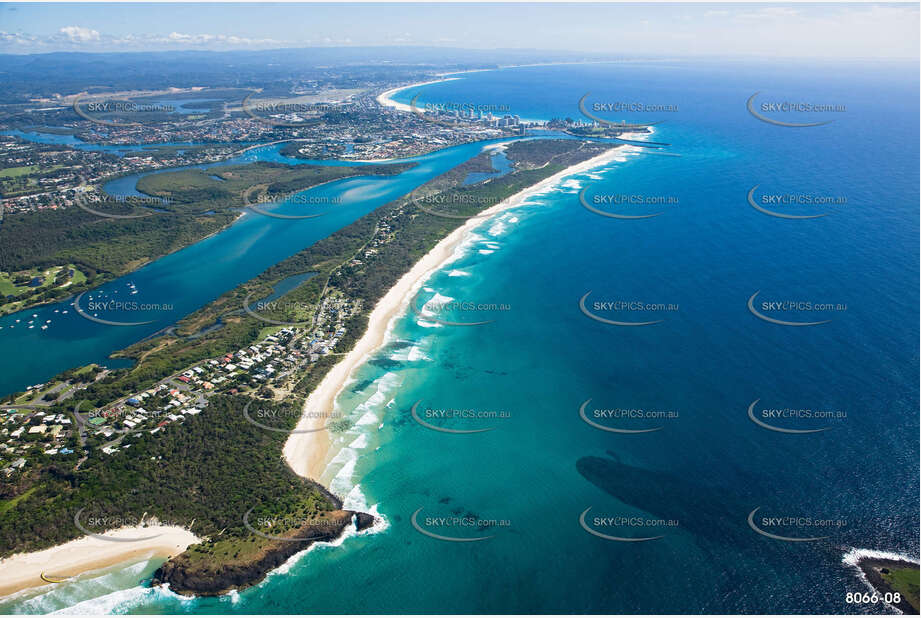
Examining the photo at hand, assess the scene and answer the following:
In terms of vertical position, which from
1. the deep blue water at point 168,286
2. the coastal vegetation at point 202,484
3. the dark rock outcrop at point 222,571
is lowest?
the dark rock outcrop at point 222,571

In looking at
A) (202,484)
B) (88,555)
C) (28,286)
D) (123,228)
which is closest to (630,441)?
(202,484)

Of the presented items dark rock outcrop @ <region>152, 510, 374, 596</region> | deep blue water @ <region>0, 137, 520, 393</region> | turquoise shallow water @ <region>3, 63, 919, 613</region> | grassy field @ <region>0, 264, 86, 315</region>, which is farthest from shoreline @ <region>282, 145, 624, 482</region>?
grassy field @ <region>0, 264, 86, 315</region>

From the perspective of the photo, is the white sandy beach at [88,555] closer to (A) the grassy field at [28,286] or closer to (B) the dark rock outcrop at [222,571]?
(B) the dark rock outcrop at [222,571]

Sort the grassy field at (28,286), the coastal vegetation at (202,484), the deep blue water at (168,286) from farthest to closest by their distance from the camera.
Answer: the grassy field at (28,286) < the deep blue water at (168,286) < the coastal vegetation at (202,484)

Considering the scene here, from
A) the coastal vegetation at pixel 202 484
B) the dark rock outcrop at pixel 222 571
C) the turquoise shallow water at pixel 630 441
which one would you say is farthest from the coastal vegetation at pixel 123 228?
the dark rock outcrop at pixel 222 571

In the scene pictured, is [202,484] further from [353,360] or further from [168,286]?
[168,286]

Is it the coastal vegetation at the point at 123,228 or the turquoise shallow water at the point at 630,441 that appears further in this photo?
the coastal vegetation at the point at 123,228

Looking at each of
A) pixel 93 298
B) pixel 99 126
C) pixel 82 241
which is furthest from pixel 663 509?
pixel 99 126
